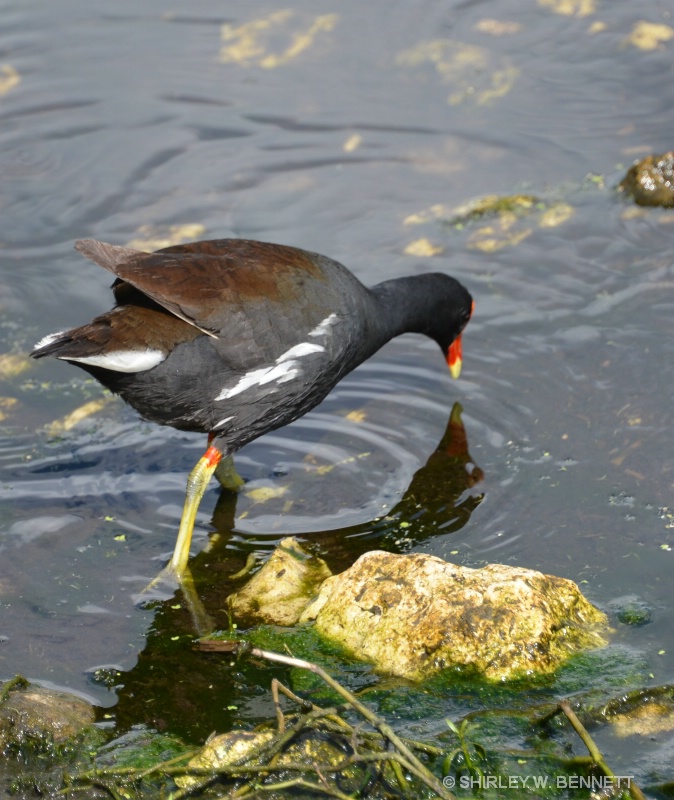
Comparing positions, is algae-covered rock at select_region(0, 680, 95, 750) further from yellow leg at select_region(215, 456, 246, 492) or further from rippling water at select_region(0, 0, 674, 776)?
yellow leg at select_region(215, 456, 246, 492)

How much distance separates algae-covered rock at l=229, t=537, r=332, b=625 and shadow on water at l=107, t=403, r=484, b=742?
4.1 inches

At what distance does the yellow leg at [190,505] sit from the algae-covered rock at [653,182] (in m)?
3.66

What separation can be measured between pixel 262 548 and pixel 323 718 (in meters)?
1.63

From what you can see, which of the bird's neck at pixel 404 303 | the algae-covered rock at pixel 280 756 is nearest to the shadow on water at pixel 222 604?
the algae-covered rock at pixel 280 756

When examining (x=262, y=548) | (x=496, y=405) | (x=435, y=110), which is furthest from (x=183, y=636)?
(x=435, y=110)

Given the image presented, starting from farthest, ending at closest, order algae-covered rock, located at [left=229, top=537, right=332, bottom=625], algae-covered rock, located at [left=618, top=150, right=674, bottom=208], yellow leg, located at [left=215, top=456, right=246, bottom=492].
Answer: algae-covered rock, located at [left=618, top=150, right=674, bottom=208] < yellow leg, located at [left=215, top=456, right=246, bottom=492] < algae-covered rock, located at [left=229, top=537, right=332, bottom=625]

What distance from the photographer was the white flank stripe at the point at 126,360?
4145 mm

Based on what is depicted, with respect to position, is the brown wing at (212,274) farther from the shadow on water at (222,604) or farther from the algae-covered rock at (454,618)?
the algae-covered rock at (454,618)

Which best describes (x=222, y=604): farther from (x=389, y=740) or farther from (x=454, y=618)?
(x=389, y=740)

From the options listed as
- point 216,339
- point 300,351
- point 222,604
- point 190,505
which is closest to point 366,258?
point 300,351

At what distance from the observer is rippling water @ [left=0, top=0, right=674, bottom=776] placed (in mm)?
4488

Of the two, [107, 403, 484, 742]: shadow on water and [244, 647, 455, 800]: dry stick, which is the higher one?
[244, 647, 455, 800]: dry stick

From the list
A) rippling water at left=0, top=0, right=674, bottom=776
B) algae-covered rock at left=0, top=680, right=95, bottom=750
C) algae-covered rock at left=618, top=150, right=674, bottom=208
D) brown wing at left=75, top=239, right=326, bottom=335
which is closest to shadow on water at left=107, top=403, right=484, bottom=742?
rippling water at left=0, top=0, right=674, bottom=776

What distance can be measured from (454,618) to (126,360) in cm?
173
